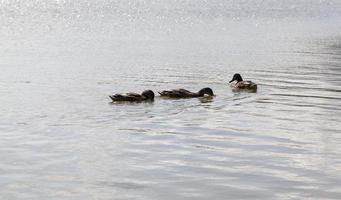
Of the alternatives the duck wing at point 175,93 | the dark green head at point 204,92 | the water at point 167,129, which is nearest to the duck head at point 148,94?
the water at point 167,129

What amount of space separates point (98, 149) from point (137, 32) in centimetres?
3411

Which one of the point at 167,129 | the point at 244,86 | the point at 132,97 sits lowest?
the point at 167,129

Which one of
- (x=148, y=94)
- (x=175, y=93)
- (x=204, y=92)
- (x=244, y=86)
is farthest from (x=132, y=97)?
(x=244, y=86)

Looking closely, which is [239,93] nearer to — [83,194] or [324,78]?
[324,78]

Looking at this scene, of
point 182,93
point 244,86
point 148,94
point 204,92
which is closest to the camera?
point 148,94

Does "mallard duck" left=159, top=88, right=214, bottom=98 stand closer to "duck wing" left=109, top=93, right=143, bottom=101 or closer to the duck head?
the duck head

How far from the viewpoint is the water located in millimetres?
9859

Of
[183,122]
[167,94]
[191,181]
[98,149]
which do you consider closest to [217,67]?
[167,94]

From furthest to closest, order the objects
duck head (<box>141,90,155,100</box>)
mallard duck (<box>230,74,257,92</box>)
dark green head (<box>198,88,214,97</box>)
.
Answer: mallard duck (<box>230,74,257,92</box>)
dark green head (<box>198,88,214,97</box>)
duck head (<box>141,90,155,100</box>)

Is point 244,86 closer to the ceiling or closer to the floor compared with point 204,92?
closer to the ceiling

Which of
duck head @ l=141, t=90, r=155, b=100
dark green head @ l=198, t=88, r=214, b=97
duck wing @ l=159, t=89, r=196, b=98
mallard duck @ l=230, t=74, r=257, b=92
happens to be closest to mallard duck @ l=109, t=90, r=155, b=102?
duck head @ l=141, t=90, r=155, b=100

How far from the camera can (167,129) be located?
1402cm

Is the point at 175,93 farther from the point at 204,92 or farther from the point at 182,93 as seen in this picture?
the point at 204,92

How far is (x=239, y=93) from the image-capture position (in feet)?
65.0
